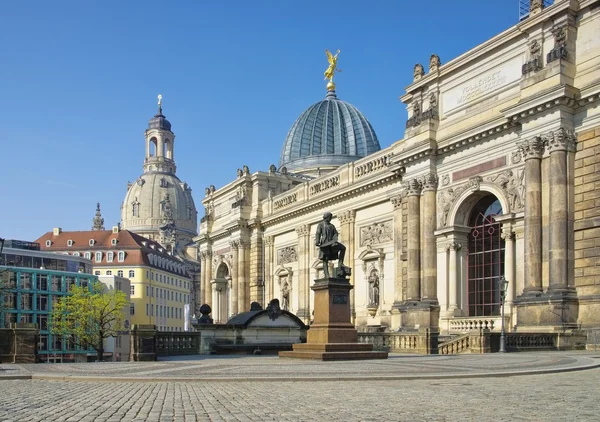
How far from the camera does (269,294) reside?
63.0 m

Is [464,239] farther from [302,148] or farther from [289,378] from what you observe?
[302,148]

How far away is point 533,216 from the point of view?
1270 inches

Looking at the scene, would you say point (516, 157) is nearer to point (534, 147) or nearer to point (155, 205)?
point (534, 147)

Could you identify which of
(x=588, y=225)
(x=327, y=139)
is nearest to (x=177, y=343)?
(x=588, y=225)

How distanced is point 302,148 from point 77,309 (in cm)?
2987

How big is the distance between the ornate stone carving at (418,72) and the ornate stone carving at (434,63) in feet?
3.44

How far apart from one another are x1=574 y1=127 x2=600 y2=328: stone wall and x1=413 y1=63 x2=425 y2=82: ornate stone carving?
12.8 metres

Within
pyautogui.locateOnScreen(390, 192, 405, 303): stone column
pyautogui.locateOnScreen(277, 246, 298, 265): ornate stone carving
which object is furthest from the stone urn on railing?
pyautogui.locateOnScreen(277, 246, 298, 265): ornate stone carving

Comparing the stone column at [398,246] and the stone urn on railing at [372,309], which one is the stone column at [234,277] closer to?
the stone urn on railing at [372,309]

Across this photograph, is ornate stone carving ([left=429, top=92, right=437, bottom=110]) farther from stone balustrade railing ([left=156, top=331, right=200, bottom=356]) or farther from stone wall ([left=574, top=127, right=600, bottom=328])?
A: stone balustrade railing ([left=156, top=331, right=200, bottom=356])

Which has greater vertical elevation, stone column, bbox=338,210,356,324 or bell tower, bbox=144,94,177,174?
bell tower, bbox=144,94,177,174

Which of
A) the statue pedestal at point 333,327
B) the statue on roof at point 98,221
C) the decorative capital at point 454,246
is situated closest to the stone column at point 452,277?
the decorative capital at point 454,246

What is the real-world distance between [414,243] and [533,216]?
9726mm

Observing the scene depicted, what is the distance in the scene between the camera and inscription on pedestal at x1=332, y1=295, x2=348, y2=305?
77.1ft
